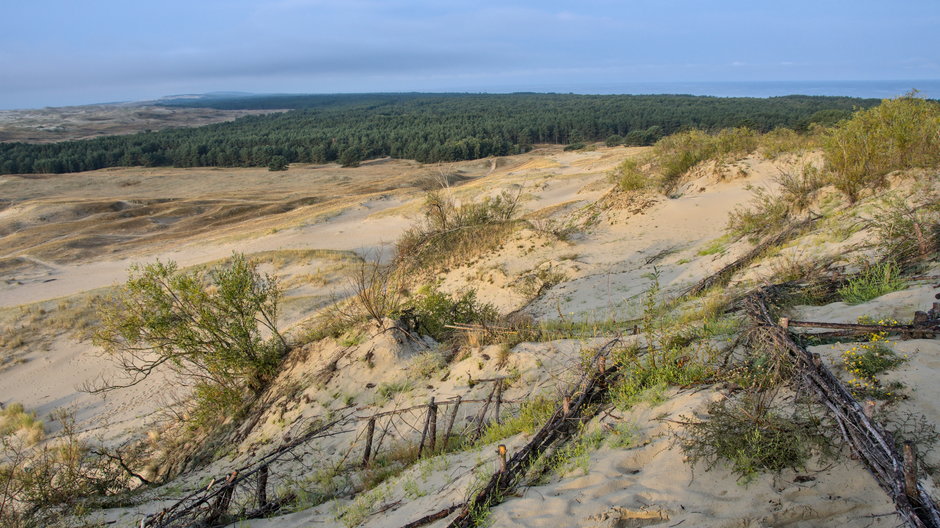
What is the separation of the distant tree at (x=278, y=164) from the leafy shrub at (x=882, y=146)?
53.7 meters

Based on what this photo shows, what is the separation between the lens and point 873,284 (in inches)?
183

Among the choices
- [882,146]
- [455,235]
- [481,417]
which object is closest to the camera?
[481,417]

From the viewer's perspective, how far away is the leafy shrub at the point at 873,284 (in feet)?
14.8

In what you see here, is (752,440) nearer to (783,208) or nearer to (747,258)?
(747,258)

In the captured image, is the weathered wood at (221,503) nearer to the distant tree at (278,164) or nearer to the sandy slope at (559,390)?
the sandy slope at (559,390)

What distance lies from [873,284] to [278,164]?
57732 millimetres

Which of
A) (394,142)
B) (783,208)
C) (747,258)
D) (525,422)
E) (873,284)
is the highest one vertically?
(394,142)

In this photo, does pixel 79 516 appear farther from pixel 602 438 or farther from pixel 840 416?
pixel 840 416

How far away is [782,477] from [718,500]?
0.35 m

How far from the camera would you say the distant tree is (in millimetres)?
54963

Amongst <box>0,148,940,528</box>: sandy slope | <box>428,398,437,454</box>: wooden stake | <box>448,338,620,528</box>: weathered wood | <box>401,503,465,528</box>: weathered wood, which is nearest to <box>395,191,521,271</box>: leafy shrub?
<box>0,148,940,528</box>: sandy slope

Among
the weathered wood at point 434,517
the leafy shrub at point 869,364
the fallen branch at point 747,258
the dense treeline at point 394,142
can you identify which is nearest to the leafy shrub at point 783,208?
the fallen branch at point 747,258

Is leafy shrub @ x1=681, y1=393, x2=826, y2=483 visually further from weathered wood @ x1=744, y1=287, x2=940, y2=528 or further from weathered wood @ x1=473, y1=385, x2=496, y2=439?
weathered wood @ x1=473, y1=385, x2=496, y2=439

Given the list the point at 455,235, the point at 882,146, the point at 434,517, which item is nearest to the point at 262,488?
the point at 434,517
